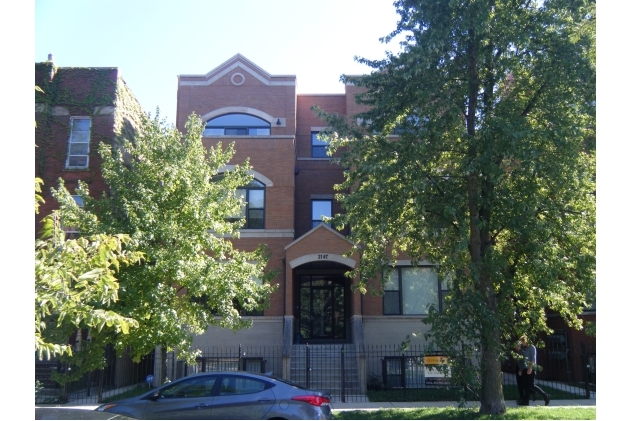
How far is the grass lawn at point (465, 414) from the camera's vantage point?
1234cm

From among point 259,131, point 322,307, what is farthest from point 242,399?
point 259,131

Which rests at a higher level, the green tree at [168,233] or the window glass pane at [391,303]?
the green tree at [168,233]

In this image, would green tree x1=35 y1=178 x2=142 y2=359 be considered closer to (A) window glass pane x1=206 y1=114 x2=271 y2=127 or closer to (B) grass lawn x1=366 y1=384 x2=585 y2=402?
(B) grass lawn x1=366 y1=384 x2=585 y2=402

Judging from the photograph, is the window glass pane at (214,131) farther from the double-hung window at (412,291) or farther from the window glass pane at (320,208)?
the double-hung window at (412,291)

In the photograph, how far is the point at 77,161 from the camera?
21.0m

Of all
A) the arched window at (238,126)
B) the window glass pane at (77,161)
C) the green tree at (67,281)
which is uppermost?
the arched window at (238,126)

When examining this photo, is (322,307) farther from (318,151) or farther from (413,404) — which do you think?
(413,404)

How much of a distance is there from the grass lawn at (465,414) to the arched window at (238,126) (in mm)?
13086

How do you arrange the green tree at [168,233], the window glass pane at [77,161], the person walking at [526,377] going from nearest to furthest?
the green tree at [168,233], the person walking at [526,377], the window glass pane at [77,161]

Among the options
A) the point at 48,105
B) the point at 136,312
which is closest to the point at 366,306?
the point at 136,312

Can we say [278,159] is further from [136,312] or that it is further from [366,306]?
[136,312]

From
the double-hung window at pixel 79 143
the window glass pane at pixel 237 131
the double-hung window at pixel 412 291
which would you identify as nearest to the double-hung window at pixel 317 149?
the window glass pane at pixel 237 131

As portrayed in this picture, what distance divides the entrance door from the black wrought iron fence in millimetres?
2341

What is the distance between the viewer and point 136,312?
12.5 m
